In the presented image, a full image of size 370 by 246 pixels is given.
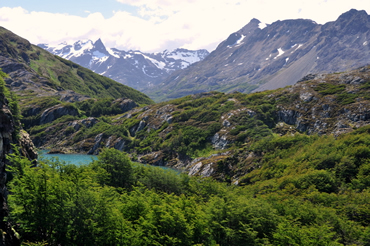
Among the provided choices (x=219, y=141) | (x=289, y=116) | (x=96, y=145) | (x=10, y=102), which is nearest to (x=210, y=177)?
(x=219, y=141)

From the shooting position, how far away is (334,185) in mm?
56469

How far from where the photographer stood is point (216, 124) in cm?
13750

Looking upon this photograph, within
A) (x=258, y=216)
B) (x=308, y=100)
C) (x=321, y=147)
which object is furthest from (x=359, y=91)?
(x=258, y=216)

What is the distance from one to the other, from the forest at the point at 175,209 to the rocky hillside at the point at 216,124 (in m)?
37.2

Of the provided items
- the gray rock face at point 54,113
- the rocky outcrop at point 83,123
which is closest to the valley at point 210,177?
the rocky outcrop at point 83,123

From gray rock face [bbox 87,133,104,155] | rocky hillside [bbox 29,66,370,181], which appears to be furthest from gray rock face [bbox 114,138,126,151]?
gray rock face [bbox 87,133,104,155]

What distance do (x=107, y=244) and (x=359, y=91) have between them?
13442 centimetres

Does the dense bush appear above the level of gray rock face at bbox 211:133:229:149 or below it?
above

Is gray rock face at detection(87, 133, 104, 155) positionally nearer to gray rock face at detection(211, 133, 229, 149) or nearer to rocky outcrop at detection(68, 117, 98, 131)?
rocky outcrop at detection(68, 117, 98, 131)

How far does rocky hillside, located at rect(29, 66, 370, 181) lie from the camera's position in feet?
358

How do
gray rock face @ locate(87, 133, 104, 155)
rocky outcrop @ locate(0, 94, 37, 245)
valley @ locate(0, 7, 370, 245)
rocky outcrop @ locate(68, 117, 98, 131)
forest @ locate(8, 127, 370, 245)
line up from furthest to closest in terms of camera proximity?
1. rocky outcrop @ locate(68, 117, 98, 131)
2. gray rock face @ locate(87, 133, 104, 155)
3. valley @ locate(0, 7, 370, 245)
4. forest @ locate(8, 127, 370, 245)
5. rocky outcrop @ locate(0, 94, 37, 245)

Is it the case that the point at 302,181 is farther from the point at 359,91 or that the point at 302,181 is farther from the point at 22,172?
the point at 359,91

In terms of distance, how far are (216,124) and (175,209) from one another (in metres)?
106

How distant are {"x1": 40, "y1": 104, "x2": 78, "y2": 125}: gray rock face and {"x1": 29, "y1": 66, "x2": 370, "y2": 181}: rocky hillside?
222 centimetres
